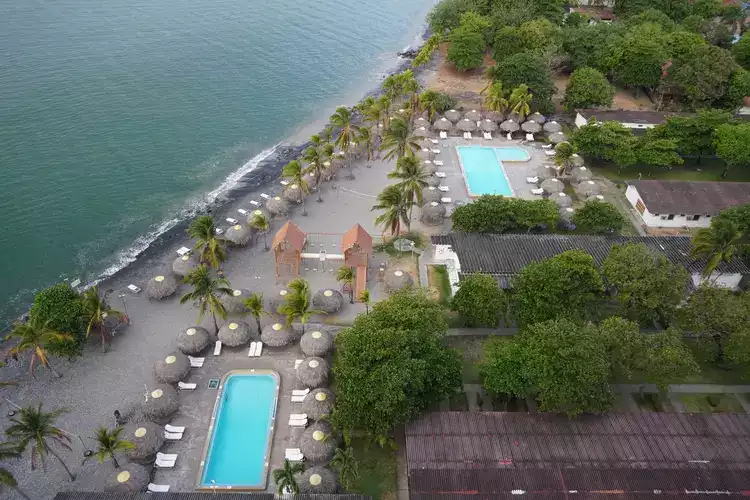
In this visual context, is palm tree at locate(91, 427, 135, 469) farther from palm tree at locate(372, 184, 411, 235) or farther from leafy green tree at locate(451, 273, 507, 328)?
palm tree at locate(372, 184, 411, 235)

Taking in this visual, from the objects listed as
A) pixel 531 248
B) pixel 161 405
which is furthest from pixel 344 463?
pixel 531 248

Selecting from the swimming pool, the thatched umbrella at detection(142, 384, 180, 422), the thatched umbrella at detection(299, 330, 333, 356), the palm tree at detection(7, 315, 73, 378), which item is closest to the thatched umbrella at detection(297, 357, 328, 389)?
the thatched umbrella at detection(299, 330, 333, 356)

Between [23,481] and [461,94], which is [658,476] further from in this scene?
[461,94]

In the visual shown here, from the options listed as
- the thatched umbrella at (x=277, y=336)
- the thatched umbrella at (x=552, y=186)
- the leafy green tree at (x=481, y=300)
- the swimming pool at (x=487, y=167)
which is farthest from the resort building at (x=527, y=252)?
the thatched umbrella at (x=277, y=336)

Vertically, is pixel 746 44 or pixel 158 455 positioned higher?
pixel 746 44

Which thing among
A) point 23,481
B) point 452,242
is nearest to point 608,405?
point 452,242

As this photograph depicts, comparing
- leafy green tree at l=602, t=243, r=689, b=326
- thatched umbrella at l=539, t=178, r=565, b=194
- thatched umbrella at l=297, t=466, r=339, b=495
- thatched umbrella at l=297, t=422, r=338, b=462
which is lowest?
thatched umbrella at l=297, t=466, r=339, b=495

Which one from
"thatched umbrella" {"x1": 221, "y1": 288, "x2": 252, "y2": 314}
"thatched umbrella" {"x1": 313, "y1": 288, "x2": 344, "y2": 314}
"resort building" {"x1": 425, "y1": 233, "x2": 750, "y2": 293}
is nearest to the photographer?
"thatched umbrella" {"x1": 221, "y1": 288, "x2": 252, "y2": 314}
